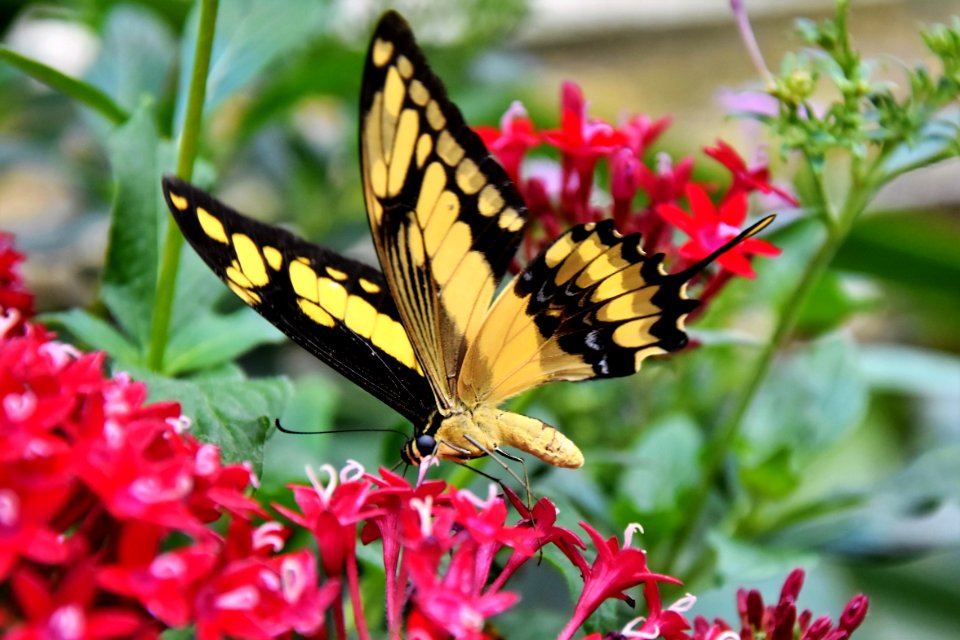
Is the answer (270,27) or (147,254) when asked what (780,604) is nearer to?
(147,254)

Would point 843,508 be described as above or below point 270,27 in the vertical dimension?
below

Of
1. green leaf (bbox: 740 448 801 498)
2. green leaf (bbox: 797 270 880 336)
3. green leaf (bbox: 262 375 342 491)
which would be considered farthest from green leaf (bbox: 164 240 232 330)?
green leaf (bbox: 797 270 880 336)

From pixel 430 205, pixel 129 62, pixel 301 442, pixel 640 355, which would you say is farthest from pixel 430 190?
pixel 129 62

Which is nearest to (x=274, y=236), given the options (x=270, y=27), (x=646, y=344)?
(x=646, y=344)

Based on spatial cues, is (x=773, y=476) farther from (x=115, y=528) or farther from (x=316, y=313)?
(x=115, y=528)

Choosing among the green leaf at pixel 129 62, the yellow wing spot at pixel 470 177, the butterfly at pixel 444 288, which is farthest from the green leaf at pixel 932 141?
the green leaf at pixel 129 62
